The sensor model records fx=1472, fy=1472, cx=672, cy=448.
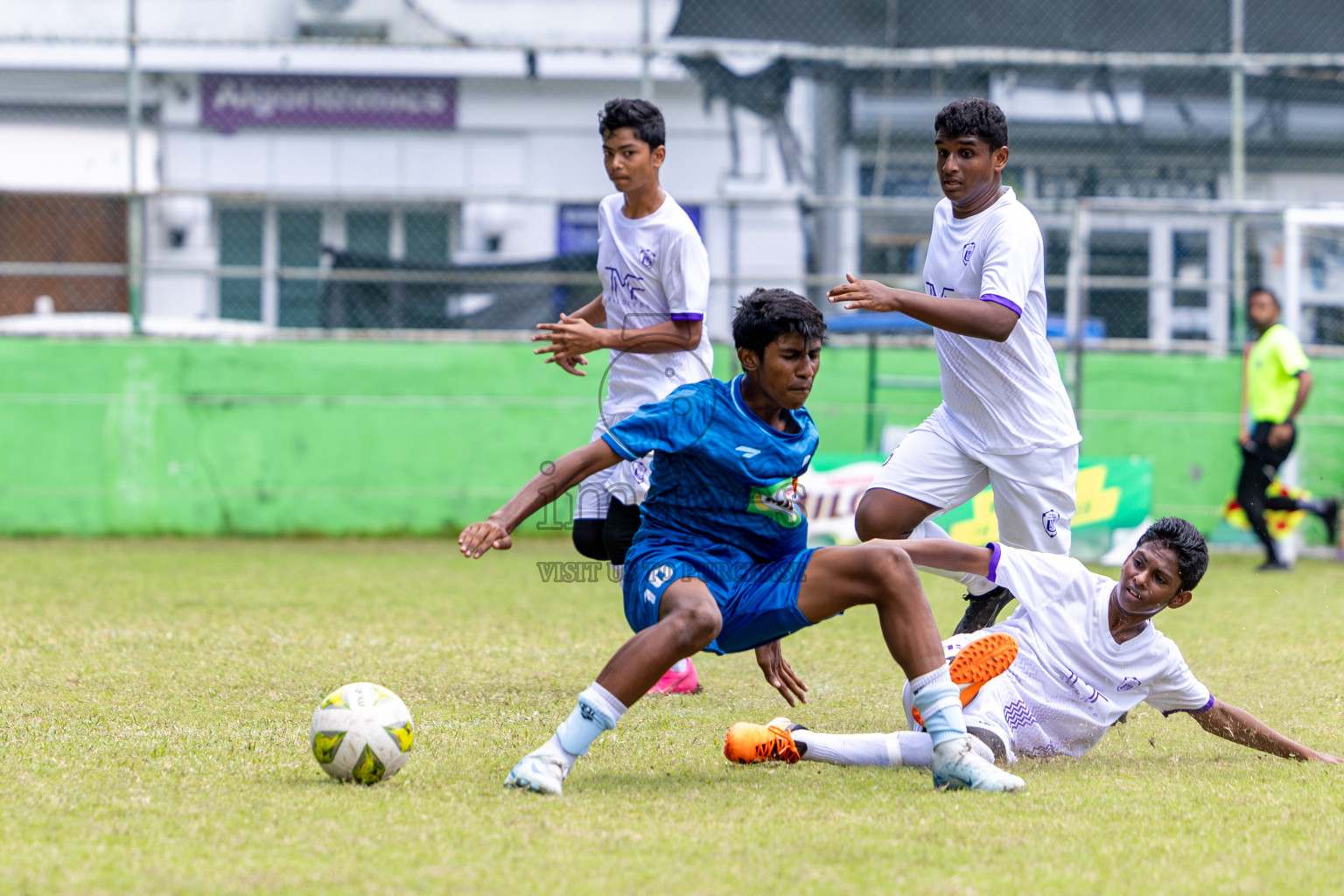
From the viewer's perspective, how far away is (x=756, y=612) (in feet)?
12.6

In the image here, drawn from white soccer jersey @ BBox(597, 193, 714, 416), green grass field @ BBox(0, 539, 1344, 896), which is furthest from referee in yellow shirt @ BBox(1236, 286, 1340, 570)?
white soccer jersey @ BBox(597, 193, 714, 416)

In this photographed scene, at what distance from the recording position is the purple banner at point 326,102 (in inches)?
628

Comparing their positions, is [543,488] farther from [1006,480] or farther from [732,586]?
[1006,480]

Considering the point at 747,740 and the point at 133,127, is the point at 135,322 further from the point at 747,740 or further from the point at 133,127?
the point at 747,740

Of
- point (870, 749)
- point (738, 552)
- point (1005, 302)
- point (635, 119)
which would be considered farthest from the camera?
point (635, 119)

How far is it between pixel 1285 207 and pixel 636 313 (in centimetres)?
796

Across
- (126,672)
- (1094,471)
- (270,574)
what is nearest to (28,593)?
(270,574)

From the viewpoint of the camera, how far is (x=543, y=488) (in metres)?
3.68

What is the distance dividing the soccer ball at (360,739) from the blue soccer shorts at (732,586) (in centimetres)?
71

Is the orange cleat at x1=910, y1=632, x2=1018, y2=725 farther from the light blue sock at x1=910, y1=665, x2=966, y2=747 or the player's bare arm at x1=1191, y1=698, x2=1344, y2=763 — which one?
the player's bare arm at x1=1191, y1=698, x2=1344, y2=763

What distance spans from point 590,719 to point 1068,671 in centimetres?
147

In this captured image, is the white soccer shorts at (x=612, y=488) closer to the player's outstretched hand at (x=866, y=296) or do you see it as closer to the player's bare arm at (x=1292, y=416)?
the player's outstretched hand at (x=866, y=296)

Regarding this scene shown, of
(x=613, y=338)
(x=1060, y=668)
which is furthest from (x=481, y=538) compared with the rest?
(x=1060, y=668)

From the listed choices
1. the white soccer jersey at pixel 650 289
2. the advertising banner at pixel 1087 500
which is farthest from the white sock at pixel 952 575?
the advertising banner at pixel 1087 500
